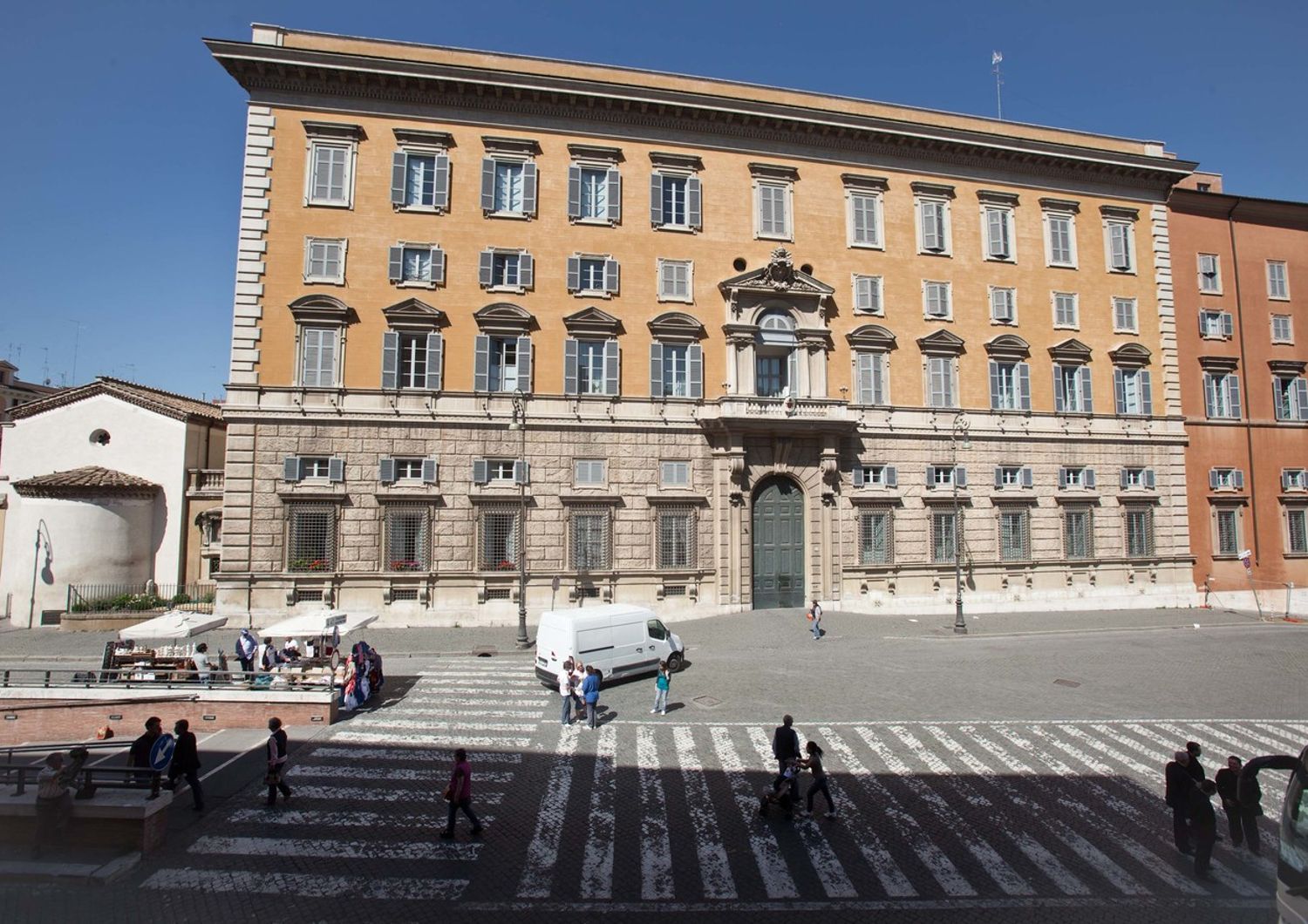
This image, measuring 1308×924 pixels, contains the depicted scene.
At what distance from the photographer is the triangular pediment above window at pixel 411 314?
28672 mm

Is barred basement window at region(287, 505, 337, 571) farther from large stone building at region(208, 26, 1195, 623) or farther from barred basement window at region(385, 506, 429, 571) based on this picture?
barred basement window at region(385, 506, 429, 571)

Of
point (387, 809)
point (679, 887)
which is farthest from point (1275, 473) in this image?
point (387, 809)

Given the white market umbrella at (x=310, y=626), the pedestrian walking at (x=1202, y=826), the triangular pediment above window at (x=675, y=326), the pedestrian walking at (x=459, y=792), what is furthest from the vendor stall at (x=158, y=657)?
the pedestrian walking at (x=1202, y=826)

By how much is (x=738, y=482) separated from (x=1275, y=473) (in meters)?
29.0

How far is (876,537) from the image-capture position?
31969 millimetres

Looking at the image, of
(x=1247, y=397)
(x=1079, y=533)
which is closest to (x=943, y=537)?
(x=1079, y=533)

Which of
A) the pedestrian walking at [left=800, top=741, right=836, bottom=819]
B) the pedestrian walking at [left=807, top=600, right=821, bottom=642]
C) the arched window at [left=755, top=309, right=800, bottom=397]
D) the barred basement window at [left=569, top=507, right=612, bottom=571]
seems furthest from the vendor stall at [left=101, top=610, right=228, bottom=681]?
the arched window at [left=755, top=309, right=800, bottom=397]

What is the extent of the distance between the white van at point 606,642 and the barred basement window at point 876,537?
12.8 m

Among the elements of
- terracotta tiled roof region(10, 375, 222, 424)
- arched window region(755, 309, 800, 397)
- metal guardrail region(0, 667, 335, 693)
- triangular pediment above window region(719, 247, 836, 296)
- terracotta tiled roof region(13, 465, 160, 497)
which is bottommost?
metal guardrail region(0, 667, 335, 693)

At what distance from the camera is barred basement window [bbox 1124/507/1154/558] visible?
1367 inches

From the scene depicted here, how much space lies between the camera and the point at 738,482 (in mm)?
30453

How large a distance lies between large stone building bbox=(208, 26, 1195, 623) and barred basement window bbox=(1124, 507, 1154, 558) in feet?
0.56

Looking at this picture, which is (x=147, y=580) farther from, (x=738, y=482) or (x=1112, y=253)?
(x=1112, y=253)

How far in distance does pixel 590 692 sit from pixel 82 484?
25.4 meters
